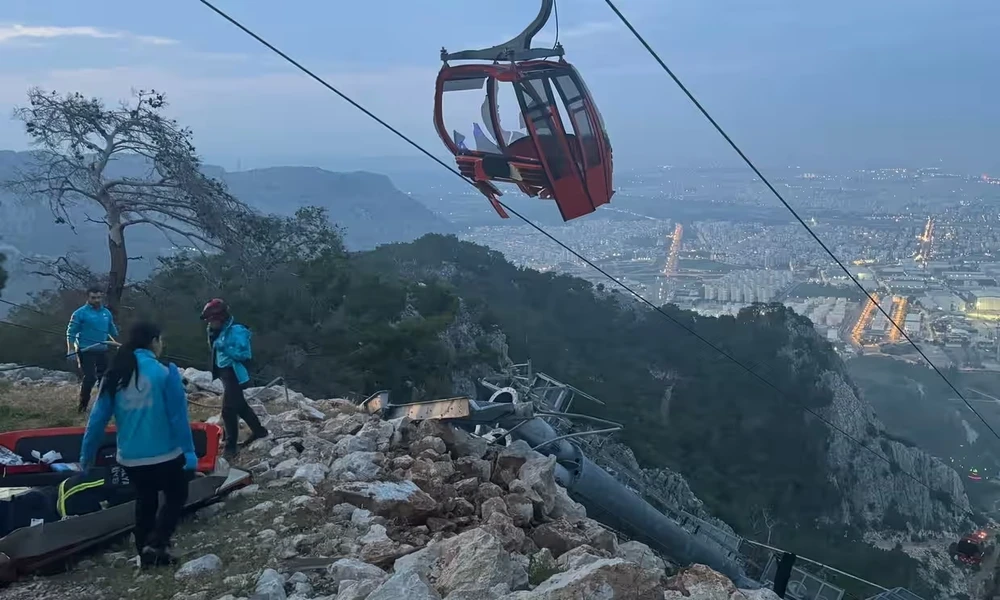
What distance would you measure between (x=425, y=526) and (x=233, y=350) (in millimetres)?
2304

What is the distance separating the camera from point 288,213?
28641mm

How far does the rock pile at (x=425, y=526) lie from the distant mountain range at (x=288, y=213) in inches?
345

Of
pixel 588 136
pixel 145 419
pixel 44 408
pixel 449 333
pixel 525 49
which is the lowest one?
pixel 449 333

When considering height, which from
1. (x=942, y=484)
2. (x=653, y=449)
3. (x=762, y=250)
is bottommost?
(x=942, y=484)

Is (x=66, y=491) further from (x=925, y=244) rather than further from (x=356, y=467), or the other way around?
(x=925, y=244)

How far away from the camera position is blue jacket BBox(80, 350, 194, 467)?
4004 millimetres

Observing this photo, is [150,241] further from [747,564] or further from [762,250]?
[762,250]

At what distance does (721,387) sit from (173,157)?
25808 mm

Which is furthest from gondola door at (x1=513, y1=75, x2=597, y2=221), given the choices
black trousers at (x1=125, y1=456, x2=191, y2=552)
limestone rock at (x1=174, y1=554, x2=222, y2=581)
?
limestone rock at (x1=174, y1=554, x2=222, y2=581)

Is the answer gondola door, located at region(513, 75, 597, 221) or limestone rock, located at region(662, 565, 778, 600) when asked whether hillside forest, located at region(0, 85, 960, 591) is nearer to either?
gondola door, located at region(513, 75, 597, 221)

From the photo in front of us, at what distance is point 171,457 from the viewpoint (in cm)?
412

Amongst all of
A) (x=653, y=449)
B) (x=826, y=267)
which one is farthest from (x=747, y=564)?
(x=826, y=267)

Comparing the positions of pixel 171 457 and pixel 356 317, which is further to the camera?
pixel 356 317

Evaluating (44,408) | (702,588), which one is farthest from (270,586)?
(44,408)
